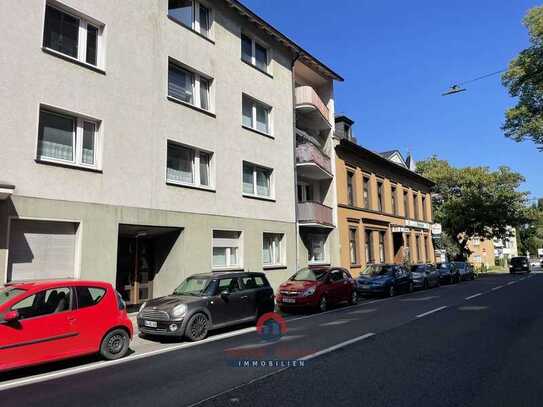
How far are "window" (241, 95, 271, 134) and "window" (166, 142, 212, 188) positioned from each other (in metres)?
3.17

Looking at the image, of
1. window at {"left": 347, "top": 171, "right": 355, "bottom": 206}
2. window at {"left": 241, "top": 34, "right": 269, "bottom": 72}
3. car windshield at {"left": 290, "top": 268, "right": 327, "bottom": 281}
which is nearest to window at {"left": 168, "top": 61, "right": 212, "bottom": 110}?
window at {"left": 241, "top": 34, "right": 269, "bottom": 72}

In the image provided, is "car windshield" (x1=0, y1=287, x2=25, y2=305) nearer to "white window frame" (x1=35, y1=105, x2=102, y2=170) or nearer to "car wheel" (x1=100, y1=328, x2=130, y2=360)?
"car wheel" (x1=100, y1=328, x2=130, y2=360)

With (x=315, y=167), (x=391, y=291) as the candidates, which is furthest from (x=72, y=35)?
(x=391, y=291)

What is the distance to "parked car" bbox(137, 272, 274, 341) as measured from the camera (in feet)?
30.6

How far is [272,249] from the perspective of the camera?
63.5 ft

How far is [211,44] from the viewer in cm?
1680

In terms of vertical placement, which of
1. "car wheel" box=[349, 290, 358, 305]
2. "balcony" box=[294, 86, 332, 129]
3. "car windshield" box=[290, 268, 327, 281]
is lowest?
"car wheel" box=[349, 290, 358, 305]

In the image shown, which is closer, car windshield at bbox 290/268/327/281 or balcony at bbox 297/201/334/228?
car windshield at bbox 290/268/327/281

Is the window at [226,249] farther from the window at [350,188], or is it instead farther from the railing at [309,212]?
the window at [350,188]

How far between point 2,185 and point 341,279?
37.2 feet

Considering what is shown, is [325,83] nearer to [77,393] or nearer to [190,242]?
[190,242]

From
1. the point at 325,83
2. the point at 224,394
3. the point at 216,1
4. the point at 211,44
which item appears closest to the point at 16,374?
the point at 224,394

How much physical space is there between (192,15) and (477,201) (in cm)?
3796

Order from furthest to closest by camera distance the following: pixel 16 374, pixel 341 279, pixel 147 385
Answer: pixel 341 279 < pixel 16 374 < pixel 147 385
